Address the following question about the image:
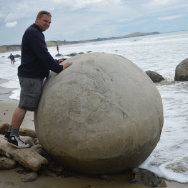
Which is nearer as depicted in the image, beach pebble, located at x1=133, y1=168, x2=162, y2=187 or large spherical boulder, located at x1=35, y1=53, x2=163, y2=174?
large spherical boulder, located at x1=35, y1=53, x2=163, y2=174

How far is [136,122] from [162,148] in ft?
5.68

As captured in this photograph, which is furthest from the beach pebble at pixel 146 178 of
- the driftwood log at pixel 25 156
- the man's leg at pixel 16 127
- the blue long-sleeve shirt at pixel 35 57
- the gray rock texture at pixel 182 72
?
the gray rock texture at pixel 182 72

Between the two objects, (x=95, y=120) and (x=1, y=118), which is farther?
(x=1, y=118)

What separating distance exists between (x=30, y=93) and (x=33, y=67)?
34 centimetres

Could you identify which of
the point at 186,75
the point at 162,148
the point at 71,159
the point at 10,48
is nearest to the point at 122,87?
the point at 71,159

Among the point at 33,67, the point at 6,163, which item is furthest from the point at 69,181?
the point at 33,67

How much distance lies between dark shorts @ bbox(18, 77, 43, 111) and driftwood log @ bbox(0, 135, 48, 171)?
56cm

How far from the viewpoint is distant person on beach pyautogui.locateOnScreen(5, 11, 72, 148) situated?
3652 mm

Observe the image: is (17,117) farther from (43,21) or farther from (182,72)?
(182,72)

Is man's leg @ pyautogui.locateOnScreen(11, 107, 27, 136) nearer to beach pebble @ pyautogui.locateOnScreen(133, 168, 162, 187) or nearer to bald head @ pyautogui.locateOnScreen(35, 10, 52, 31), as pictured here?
bald head @ pyautogui.locateOnScreen(35, 10, 52, 31)

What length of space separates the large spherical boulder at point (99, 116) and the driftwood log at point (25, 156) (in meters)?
0.19

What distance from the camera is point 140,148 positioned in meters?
3.49

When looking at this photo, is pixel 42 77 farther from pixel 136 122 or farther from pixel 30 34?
pixel 136 122

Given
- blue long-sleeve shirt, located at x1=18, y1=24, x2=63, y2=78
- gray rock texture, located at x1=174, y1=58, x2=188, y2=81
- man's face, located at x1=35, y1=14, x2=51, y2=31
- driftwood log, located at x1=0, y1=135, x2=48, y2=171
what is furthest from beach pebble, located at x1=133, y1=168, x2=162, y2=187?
gray rock texture, located at x1=174, y1=58, x2=188, y2=81
